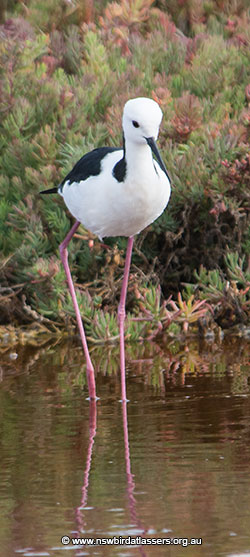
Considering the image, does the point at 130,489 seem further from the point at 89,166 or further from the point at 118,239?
the point at 118,239

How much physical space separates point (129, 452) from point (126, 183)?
4.33 ft

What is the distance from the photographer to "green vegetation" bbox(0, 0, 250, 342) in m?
6.98

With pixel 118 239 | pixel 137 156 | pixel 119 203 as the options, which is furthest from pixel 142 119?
pixel 118 239

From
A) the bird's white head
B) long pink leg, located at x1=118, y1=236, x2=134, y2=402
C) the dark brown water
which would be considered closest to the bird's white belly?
the bird's white head

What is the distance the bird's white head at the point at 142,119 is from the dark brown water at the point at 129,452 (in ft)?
4.45

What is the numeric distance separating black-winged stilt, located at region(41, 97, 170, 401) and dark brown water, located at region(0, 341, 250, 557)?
310 mm

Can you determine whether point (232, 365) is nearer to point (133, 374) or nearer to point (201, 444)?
point (133, 374)

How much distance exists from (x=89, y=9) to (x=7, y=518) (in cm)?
743

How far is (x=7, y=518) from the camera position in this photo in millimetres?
3812

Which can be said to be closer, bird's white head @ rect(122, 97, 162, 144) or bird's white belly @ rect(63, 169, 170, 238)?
bird's white head @ rect(122, 97, 162, 144)

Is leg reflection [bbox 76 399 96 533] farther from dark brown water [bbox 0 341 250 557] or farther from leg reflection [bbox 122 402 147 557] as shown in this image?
leg reflection [bbox 122 402 147 557]

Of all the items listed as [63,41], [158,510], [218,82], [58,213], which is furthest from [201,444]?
[63,41]

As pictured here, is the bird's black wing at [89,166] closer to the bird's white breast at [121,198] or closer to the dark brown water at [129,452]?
the bird's white breast at [121,198]

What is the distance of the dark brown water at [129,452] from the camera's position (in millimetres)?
3641
